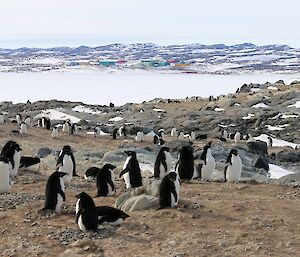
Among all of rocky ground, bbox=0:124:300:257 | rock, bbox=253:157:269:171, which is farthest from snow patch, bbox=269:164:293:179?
rocky ground, bbox=0:124:300:257

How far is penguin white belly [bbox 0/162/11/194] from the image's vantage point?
11.4 metres

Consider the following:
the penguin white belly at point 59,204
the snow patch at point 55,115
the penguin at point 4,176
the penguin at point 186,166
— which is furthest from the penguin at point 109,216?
the snow patch at point 55,115

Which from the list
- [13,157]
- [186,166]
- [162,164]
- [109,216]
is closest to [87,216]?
[109,216]

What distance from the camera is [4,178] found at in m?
11.6

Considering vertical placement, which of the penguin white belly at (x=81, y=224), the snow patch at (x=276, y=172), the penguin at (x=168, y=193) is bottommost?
the snow patch at (x=276, y=172)

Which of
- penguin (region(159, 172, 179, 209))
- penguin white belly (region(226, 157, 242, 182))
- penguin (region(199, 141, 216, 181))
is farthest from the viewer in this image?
penguin (region(199, 141, 216, 181))

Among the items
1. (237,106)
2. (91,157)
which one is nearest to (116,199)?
(91,157)

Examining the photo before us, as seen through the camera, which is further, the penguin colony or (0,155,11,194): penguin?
(0,155,11,194): penguin

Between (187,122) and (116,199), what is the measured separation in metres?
36.4

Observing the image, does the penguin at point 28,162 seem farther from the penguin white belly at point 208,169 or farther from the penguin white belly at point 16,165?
the penguin white belly at point 208,169

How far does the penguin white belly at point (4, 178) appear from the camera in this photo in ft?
→ 37.4

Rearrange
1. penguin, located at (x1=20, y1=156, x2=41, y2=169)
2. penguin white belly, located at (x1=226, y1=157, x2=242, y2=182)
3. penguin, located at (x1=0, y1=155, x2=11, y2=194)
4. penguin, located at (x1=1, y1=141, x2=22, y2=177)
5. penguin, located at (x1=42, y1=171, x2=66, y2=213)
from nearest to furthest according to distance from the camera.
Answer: penguin, located at (x1=42, y1=171, x2=66, y2=213) < penguin, located at (x1=0, y1=155, x2=11, y2=194) < penguin, located at (x1=1, y1=141, x2=22, y2=177) < penguin white belly, located at (x1=226, y1=157, x2=242, y2=182) < penguin, located at (x1=20, y1=156, x2=41, y2=169)

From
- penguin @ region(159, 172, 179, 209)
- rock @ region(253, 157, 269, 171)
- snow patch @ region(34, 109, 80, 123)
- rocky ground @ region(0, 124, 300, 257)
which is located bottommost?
snow patch @ region(34, 109, 80, 123)

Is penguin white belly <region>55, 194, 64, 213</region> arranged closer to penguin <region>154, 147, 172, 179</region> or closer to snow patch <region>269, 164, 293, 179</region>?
penguin <region>154, 147, 172, 179</region>
